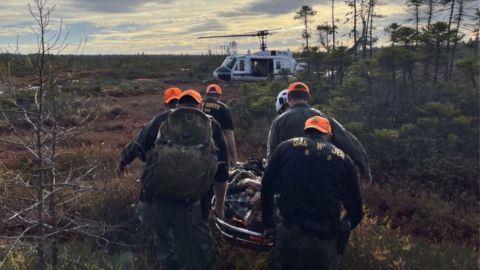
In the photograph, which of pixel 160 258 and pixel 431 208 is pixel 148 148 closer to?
pixel 160 258

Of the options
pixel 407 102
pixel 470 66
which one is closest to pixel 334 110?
pixel 407 102

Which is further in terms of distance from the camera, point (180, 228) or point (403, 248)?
point (403, 248)

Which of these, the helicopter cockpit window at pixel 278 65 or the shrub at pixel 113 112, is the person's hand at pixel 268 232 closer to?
the shrub at pixel 113 112

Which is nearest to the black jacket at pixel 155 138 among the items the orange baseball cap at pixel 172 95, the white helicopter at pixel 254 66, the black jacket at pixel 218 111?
the orange baseball cap at pixel 172 95

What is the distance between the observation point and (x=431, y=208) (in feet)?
26.9

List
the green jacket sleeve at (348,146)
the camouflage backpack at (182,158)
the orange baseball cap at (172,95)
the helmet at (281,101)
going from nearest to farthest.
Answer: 1. the camouflage backpack at (182,158)
2. the green jacket sleeve at (348,146)
3. the orange baseball cap at (172,95)
4. the helmet at (281,101)

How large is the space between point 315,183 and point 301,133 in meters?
1.33

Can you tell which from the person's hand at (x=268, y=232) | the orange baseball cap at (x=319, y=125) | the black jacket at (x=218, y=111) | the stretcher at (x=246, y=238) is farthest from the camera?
the black jacket at (x=218, y=111)

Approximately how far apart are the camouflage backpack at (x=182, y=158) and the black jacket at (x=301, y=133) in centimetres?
111

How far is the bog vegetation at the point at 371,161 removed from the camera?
486 cm

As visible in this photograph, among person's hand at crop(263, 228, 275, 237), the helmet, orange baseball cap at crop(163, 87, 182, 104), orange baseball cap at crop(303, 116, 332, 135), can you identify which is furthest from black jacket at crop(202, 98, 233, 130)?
orange baseball cap at crop(303, 116, 332, 135)

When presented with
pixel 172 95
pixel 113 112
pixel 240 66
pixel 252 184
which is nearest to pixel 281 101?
pixel 252 184

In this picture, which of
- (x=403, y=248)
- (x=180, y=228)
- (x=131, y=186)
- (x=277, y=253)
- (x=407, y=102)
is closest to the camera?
(x=277, y=253)

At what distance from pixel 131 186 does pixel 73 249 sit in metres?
1.77
